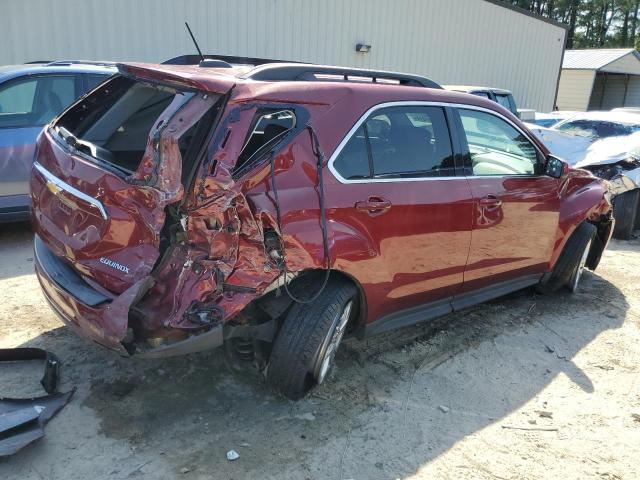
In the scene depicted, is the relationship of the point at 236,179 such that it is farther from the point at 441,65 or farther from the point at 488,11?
the point at 488,11

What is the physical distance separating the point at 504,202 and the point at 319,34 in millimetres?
10047

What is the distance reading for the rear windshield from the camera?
3400 mm

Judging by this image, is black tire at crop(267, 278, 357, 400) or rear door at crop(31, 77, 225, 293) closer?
rear door at crop(31, 77, 225, 293)

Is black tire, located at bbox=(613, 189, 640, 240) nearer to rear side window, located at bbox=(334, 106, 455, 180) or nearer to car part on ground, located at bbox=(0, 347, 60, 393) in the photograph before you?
rear side window, located at bbox=(334, 106, 455, 180)

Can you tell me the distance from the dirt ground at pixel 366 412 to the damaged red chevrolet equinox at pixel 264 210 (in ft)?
1.02

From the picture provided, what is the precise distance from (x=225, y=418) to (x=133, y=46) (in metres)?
8.72

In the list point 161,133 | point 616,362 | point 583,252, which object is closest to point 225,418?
point 161,133

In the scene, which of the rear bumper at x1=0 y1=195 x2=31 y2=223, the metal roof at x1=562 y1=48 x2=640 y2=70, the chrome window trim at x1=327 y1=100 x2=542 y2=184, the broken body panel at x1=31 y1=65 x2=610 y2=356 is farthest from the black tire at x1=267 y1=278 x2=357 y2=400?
the metal roof at x1=562 y1=48 x2=640 y2=70

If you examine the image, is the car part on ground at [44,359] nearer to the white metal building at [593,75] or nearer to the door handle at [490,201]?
the door handle at [490,201]

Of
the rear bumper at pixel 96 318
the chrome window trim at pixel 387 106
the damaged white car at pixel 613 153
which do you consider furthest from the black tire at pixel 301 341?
the damaged white car at pixel 613 153

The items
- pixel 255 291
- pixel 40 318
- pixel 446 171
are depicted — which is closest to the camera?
pixel 255 291

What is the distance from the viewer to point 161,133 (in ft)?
8.35

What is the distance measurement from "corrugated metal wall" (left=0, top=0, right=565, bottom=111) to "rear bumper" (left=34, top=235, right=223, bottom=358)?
7556 mm

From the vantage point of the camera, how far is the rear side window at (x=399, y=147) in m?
3.11
